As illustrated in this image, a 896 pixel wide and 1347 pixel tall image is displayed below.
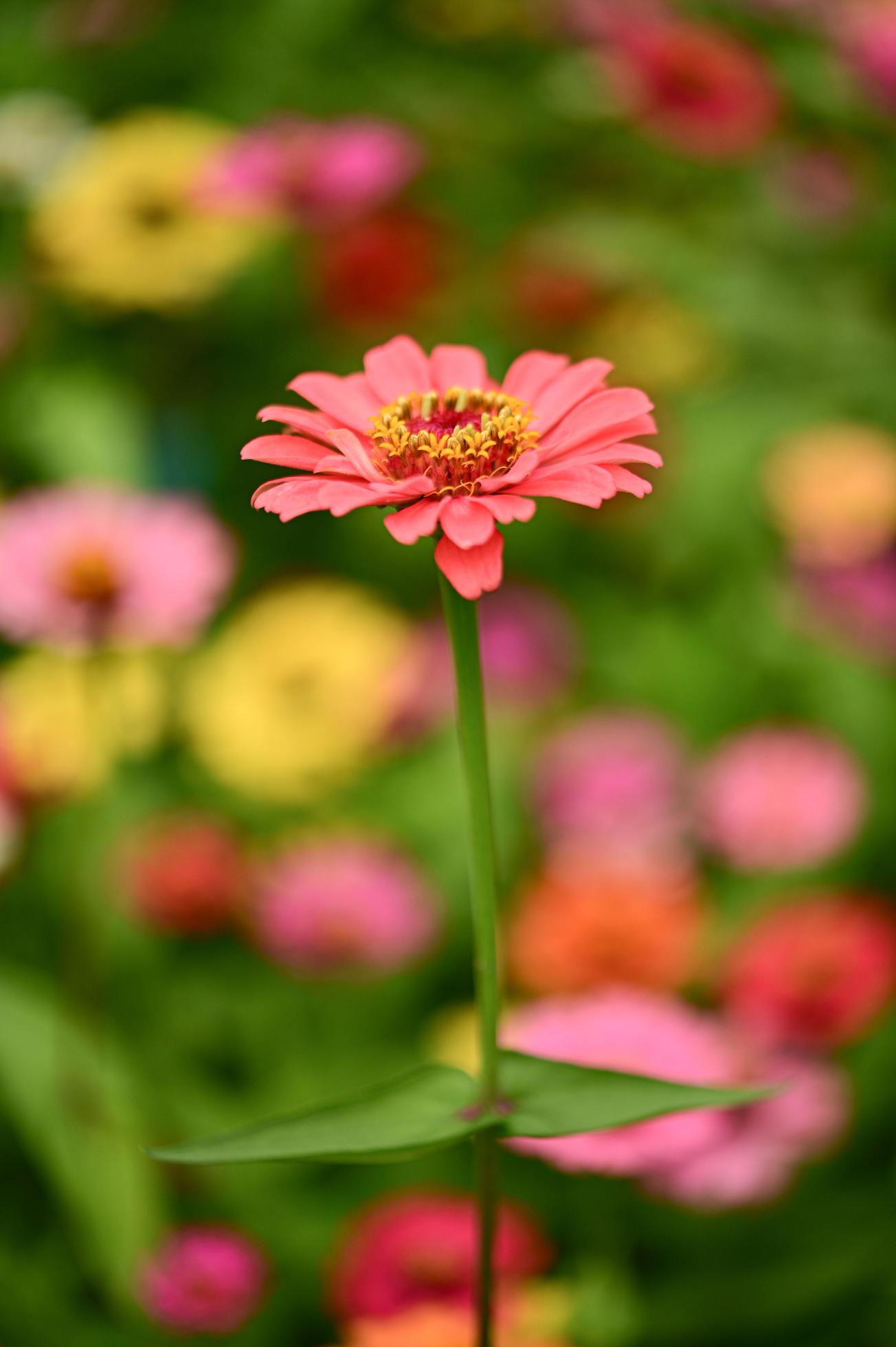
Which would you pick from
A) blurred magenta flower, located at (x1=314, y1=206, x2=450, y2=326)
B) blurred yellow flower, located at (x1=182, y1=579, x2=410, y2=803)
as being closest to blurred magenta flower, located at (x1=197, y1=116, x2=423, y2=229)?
blurred magenta flower, located at (x1=314, y1=206, x2=450, y2=326)

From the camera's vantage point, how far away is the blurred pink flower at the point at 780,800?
65cm

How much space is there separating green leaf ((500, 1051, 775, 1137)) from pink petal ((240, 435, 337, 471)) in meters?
0.15

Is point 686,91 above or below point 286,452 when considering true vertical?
above

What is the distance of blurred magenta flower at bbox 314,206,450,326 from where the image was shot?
3.38ft

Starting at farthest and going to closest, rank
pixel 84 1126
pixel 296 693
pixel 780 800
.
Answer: pixel 296 693, pixel 780 800, pixel 84 1126

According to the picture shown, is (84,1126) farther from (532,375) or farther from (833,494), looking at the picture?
(833,494)

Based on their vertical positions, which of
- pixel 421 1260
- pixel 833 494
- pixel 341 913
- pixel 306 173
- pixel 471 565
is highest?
pixel 306 173

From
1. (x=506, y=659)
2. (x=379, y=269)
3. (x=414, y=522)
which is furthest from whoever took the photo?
(x=379, y=269)

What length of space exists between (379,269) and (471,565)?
85 centimetres

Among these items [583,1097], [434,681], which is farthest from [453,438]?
[434,681]

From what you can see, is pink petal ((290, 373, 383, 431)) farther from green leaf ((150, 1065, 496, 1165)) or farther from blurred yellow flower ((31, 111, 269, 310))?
blurred yellow flower ((31, 111, 269, 310))

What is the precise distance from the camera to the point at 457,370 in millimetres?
332

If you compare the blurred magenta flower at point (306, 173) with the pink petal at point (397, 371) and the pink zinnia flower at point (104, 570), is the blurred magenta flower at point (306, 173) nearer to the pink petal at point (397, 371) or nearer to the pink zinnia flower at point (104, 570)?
the pink zinnia flower at point (104, 570)

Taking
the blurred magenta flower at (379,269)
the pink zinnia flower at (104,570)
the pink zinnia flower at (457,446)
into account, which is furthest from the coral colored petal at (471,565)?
the blurred magenta flower at (379,269)
